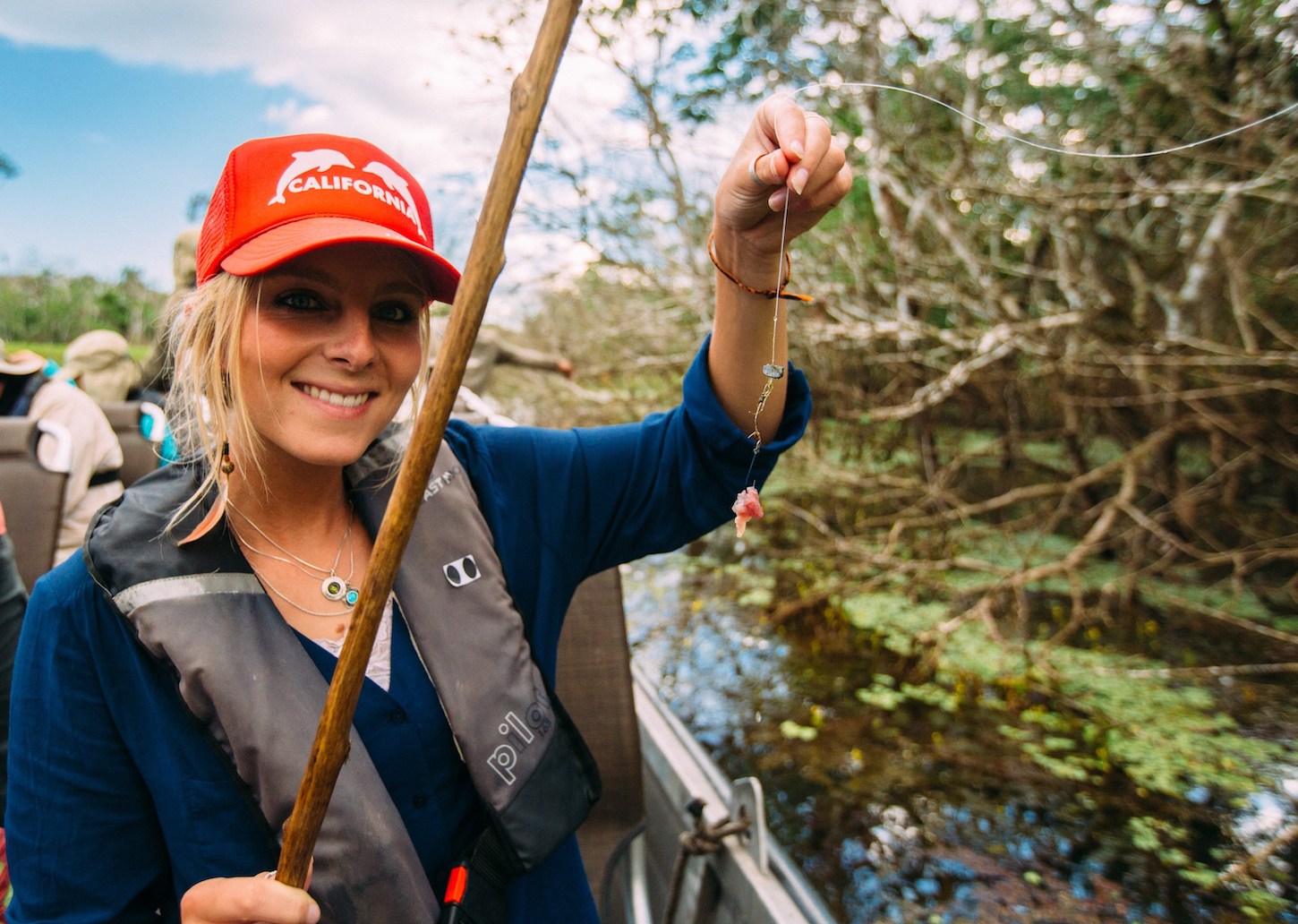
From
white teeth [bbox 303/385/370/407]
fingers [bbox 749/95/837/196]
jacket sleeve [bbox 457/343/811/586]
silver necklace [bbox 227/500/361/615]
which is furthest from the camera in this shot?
jacket sleeve [bbox 457/343/811/586]

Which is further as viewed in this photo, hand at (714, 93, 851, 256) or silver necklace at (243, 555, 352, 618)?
silver necklace at (243, 555, 352, 618)

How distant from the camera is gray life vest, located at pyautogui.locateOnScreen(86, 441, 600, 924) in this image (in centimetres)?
98

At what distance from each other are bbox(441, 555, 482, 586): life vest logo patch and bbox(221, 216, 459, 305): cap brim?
46cm

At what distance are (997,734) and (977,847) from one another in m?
0.88

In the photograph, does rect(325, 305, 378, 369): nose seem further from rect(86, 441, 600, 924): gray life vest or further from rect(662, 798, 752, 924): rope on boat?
rect(662, 798, 752, 924): rope on boat

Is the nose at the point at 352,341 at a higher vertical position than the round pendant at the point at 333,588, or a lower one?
higher

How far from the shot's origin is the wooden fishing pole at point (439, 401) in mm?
632

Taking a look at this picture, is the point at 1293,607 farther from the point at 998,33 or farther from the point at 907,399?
the point at 998,33

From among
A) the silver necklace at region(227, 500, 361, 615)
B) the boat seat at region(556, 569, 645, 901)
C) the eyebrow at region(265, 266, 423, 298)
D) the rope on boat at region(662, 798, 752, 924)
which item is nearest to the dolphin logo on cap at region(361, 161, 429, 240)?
the eyebrow at region(265, 266, 423, 298)

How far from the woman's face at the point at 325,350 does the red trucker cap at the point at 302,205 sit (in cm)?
4

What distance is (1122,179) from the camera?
191 inches

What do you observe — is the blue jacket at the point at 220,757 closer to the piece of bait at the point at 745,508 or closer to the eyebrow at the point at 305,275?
the piece of bait at the point at 745,508

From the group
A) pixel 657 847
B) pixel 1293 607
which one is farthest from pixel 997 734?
pixel 1293 607

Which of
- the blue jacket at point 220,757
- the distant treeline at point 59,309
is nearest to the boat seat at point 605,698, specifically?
the blue jacket at point 220,757
